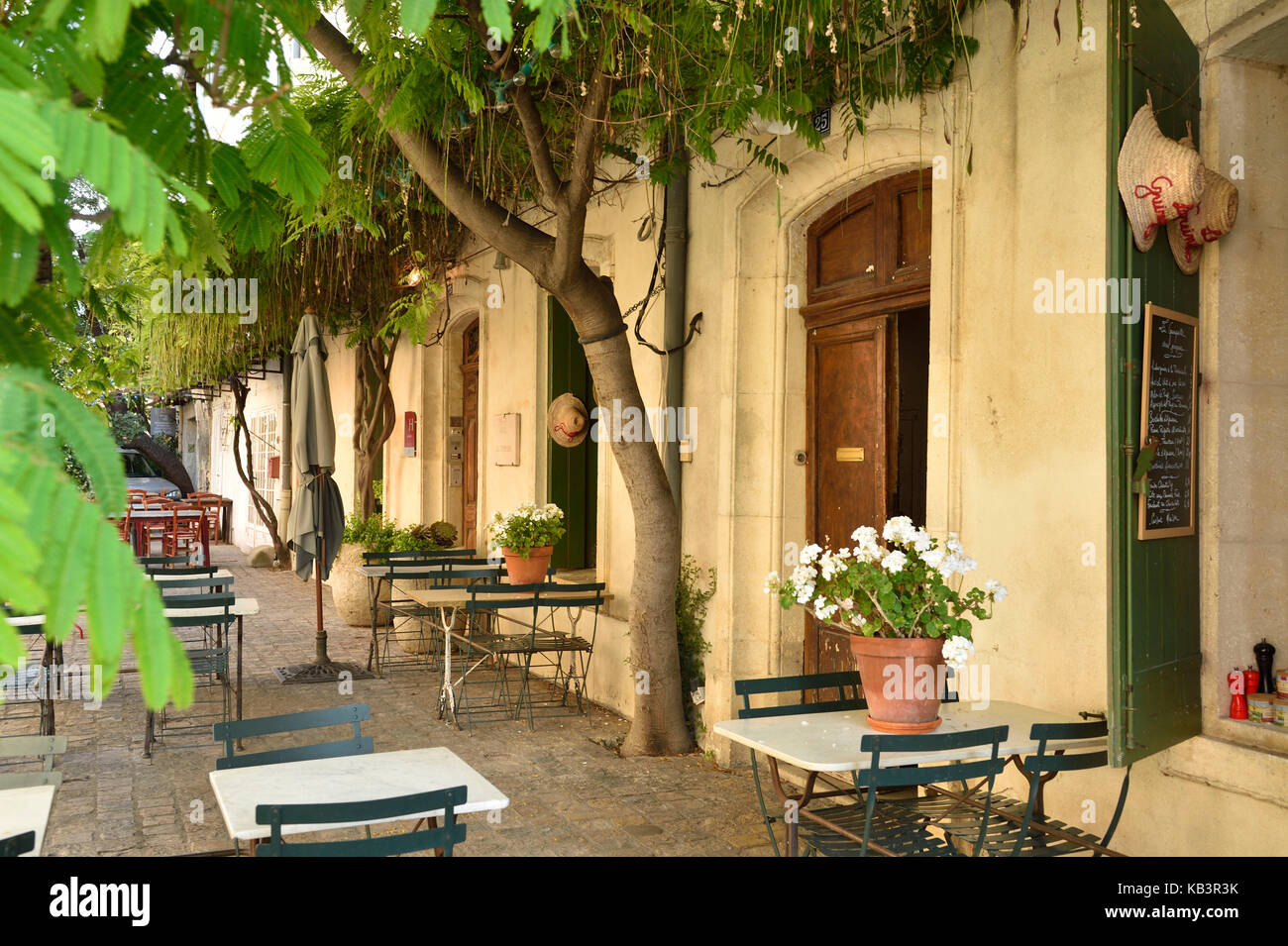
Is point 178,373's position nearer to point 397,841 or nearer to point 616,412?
point 616,412

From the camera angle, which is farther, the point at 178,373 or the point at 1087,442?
the point at 178,373

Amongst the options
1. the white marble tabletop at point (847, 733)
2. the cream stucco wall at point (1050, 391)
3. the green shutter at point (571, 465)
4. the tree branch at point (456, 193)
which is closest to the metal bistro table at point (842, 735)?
the white marble tabletop at point (847, 733)

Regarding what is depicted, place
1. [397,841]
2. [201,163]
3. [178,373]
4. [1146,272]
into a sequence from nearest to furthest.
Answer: [201,163], [397,841], [1146,272], [178,373]

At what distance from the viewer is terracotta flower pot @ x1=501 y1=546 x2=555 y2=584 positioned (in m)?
8.30

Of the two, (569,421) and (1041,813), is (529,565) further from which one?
(1041,813)

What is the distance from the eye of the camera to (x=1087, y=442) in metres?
4.29

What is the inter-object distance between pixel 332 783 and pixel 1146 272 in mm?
3248

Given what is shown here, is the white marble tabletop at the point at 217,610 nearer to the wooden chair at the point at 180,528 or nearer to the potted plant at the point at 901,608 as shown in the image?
the potted plant at the point at 901,608

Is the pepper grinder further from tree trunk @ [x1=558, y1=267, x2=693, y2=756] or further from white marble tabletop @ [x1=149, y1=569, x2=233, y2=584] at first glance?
white marble tabletop @ [x1=149, y1=569, x2=233, y2=584]

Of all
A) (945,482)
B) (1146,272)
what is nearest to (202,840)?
(945,482)

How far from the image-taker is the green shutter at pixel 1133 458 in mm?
3670

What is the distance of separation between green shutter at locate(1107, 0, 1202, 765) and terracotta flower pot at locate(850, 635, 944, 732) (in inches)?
23.6

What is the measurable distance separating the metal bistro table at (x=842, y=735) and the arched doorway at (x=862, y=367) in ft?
5.97
